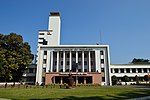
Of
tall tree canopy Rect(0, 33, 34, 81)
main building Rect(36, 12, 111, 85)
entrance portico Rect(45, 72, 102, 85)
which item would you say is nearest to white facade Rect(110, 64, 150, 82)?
main building Rect(36, 12, 111, 85)

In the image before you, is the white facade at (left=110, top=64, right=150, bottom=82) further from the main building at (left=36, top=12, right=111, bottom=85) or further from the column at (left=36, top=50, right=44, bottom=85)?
the column at (left=36, top=50, right=44, bottom=85)

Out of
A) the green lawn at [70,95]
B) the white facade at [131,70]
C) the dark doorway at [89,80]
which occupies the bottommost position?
the green lawn at [70,95]

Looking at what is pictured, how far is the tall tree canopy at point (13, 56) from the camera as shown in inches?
1925

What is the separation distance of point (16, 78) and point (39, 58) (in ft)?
30.6

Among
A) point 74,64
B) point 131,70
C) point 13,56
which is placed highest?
point 13,56

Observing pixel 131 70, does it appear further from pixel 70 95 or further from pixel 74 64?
pixel 70 95

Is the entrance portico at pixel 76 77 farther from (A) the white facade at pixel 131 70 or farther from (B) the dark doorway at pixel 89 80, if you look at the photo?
(A) the white facade at pixel 131 70

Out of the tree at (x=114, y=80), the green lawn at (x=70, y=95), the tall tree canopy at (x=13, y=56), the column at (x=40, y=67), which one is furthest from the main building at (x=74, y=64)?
the green lawn at (x=70, y=95)

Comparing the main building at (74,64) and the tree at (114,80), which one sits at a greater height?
the main building at (74,64)

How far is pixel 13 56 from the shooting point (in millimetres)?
52469

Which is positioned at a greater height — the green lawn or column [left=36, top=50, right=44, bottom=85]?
column [left=36, top=50, right=44, bottom=85]

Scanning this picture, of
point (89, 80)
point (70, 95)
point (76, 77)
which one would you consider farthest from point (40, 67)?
point (70, 95)

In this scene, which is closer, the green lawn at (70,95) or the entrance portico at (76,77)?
the green lawn at (70,95)

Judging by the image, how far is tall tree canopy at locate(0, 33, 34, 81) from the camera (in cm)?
4891
